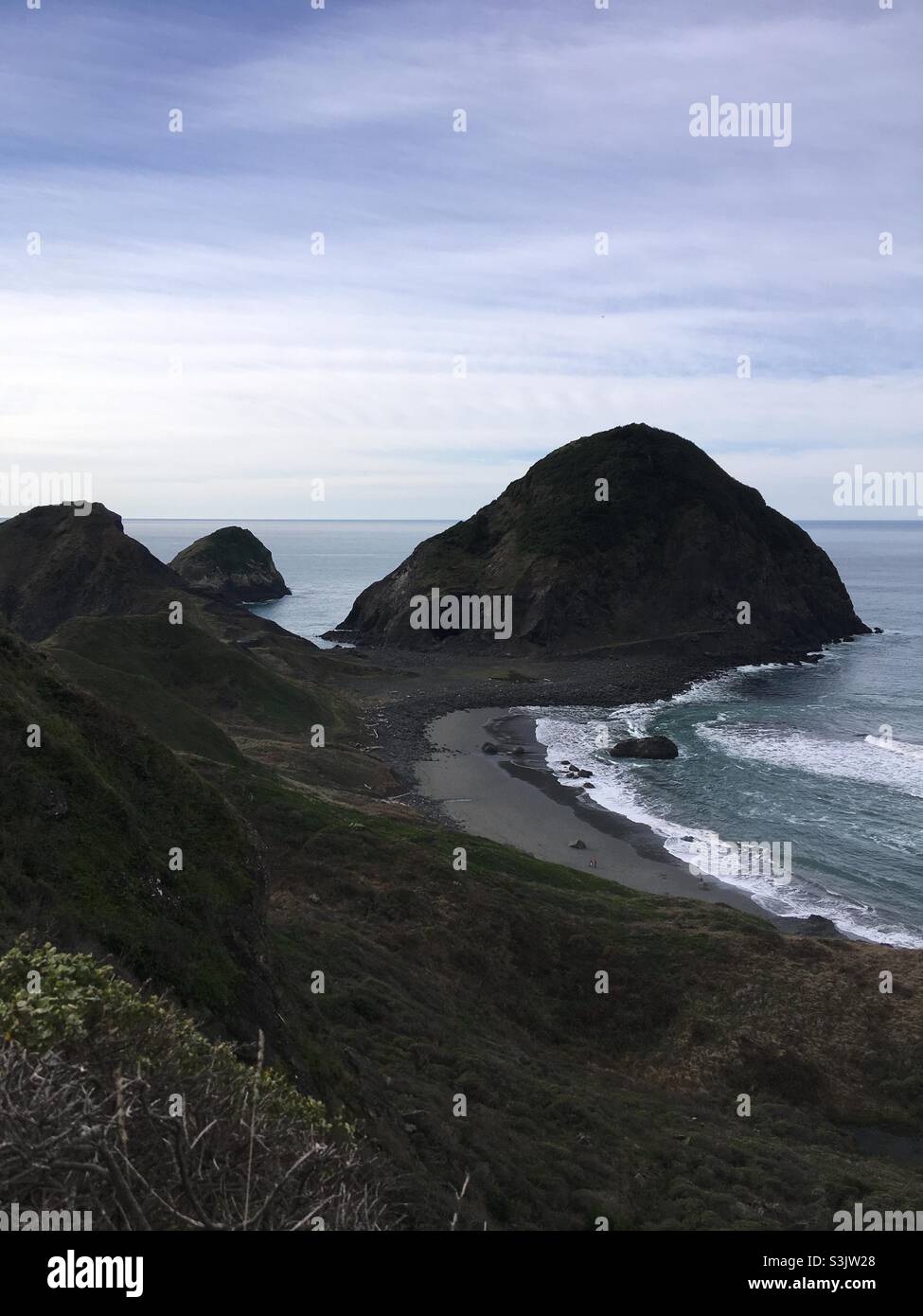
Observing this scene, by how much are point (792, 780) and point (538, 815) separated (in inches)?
813

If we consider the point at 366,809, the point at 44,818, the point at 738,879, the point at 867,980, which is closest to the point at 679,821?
the point at 738,879

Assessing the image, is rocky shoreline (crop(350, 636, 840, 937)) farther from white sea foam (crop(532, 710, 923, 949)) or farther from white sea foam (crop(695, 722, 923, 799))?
white sea foam (crop(695, 722, 923, 799))

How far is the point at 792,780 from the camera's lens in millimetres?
62594

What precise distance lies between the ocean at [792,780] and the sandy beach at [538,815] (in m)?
1.61

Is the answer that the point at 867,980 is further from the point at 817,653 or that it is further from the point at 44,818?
the point at 817,653

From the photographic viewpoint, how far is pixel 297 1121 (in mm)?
9727

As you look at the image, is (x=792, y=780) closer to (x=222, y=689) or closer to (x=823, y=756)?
(x=823, y=756)

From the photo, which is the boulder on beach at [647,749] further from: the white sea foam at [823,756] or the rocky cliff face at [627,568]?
the rocky cliff face at [627,568]

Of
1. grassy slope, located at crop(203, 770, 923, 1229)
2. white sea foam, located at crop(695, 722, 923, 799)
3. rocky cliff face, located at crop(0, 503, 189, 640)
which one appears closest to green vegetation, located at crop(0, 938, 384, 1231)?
grassy slope, located at crop(203, 770, 923, 1229)

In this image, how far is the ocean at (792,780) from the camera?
4466 cm

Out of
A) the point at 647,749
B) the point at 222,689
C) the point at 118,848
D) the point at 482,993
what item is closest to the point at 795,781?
the point at 647,749
